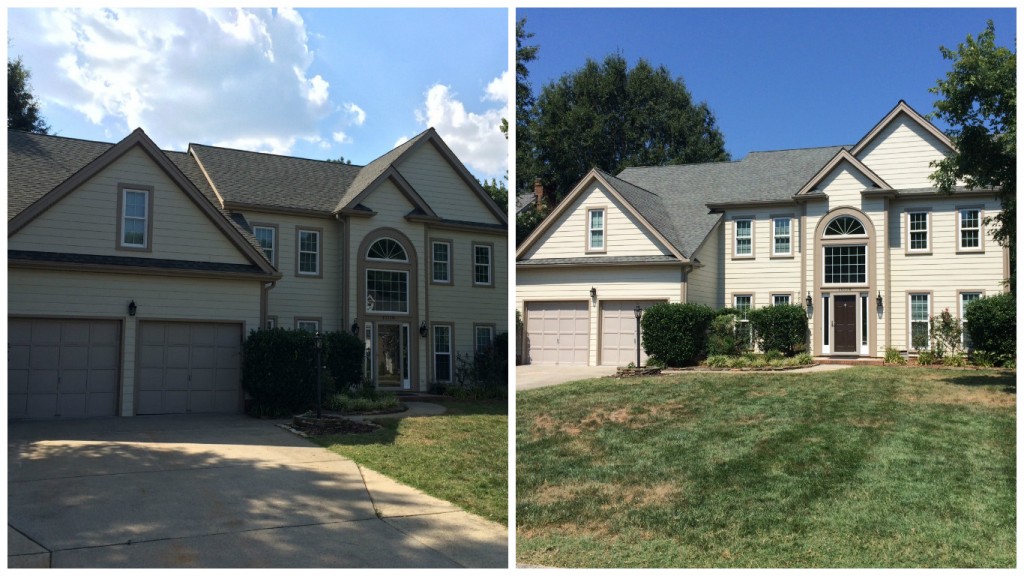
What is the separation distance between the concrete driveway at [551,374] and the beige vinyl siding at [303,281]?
6622 millimetres

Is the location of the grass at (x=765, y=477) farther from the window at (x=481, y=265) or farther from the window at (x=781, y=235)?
the window at (x=781, y=235)

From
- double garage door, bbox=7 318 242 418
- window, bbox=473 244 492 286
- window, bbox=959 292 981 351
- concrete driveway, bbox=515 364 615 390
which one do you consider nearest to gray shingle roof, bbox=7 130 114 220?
double garage door, bbox=7 318 242 418

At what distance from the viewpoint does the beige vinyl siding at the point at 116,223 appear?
16484 mm

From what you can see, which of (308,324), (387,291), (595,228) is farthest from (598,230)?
(308,324)

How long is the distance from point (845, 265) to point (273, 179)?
16049 millimetres

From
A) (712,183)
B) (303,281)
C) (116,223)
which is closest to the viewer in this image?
(116,223)

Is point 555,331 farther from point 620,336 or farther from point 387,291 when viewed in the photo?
point 387,291

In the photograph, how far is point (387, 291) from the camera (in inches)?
897

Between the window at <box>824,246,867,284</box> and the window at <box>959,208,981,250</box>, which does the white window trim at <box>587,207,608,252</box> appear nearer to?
the window at <box>824,246,867,284</box>

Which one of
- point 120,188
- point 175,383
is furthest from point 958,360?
point 120,188

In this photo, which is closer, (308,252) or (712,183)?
(308,252)

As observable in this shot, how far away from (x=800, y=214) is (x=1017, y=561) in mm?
18390

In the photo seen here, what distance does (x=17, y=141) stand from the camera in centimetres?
1911

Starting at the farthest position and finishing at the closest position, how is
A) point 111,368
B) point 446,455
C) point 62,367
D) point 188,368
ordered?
point 188,368
point 111,368
point 62,367
point 446,455
